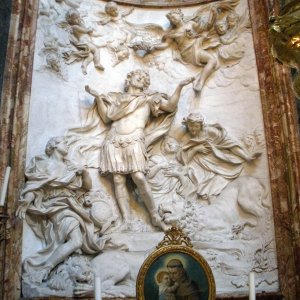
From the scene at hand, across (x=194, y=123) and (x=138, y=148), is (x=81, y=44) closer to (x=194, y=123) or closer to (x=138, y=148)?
(x=138, y=148)

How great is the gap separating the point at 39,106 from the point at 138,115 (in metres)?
1.32

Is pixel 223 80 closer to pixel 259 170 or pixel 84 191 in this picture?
pixel 259 170

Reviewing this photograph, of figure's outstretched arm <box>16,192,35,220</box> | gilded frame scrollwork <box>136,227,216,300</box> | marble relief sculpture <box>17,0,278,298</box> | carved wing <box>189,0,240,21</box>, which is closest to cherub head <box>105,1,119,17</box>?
marble relief sculpture <box>17,0,278,298</box>

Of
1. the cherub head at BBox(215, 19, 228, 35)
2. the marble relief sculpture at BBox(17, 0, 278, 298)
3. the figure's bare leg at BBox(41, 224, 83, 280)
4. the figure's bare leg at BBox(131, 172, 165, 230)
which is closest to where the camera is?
the figure's bare leg at BBox(41, 224, 83, 280)

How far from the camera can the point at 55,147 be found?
656 cm

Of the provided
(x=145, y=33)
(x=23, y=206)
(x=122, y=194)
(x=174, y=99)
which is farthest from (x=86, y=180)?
(x=145, y=33)

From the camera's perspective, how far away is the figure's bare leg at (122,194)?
6.71m

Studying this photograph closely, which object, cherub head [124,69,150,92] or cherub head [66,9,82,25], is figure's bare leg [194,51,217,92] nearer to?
cherub head [124,69,150,92]

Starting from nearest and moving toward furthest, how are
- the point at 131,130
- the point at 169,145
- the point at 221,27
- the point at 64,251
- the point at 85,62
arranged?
the point at 64,251
the point at 131,130
the point at 169,145
the point at 85,62
the point at 221,27

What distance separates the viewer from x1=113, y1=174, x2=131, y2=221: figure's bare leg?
22.0 ft

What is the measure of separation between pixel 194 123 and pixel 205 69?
98 cm

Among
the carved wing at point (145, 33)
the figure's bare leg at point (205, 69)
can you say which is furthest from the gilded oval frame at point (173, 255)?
the carved wing at point (145, 33)

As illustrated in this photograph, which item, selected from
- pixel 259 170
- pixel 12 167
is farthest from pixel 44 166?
pixel 259 170

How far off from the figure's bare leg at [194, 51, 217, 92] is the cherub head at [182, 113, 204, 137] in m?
0.56
